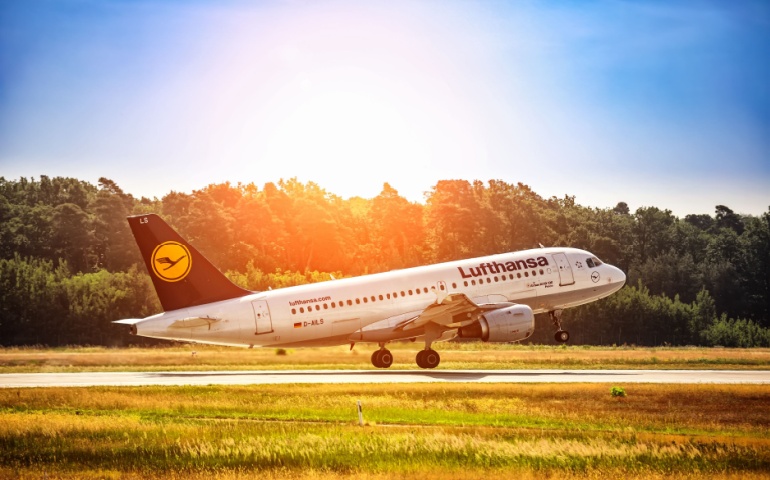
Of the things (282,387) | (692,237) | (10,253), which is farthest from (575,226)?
(282,387)

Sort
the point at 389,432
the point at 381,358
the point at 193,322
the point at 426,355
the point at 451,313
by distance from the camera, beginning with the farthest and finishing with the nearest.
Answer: the point at 381,358
the point at 426,355
the point at 451,313
the point at 193,322
the point at 389,432

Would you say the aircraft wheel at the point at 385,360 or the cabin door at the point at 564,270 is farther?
the cabin door at the point at 564,270

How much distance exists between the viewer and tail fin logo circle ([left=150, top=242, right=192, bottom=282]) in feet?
152

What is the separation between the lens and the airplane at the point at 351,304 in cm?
4650

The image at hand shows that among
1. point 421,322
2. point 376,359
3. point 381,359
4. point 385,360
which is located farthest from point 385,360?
point 421,322

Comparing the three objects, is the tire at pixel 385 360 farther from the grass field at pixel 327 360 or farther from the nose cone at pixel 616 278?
the nose cone at pixel 616 278

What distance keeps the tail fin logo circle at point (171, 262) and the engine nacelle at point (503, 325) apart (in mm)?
13917

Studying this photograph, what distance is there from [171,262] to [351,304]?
29.3 ft

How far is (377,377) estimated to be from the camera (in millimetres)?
46688

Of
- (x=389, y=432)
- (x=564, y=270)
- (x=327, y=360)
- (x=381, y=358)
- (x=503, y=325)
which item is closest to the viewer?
(x=389, y=432)

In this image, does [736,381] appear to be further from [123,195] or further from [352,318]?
[123,195]

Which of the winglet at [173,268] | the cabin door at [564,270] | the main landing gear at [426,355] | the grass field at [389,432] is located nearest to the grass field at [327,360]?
the main landing gear at [426,355]

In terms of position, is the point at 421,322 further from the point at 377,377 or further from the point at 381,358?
the point at 377,377

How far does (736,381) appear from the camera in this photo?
44500 millimetres
